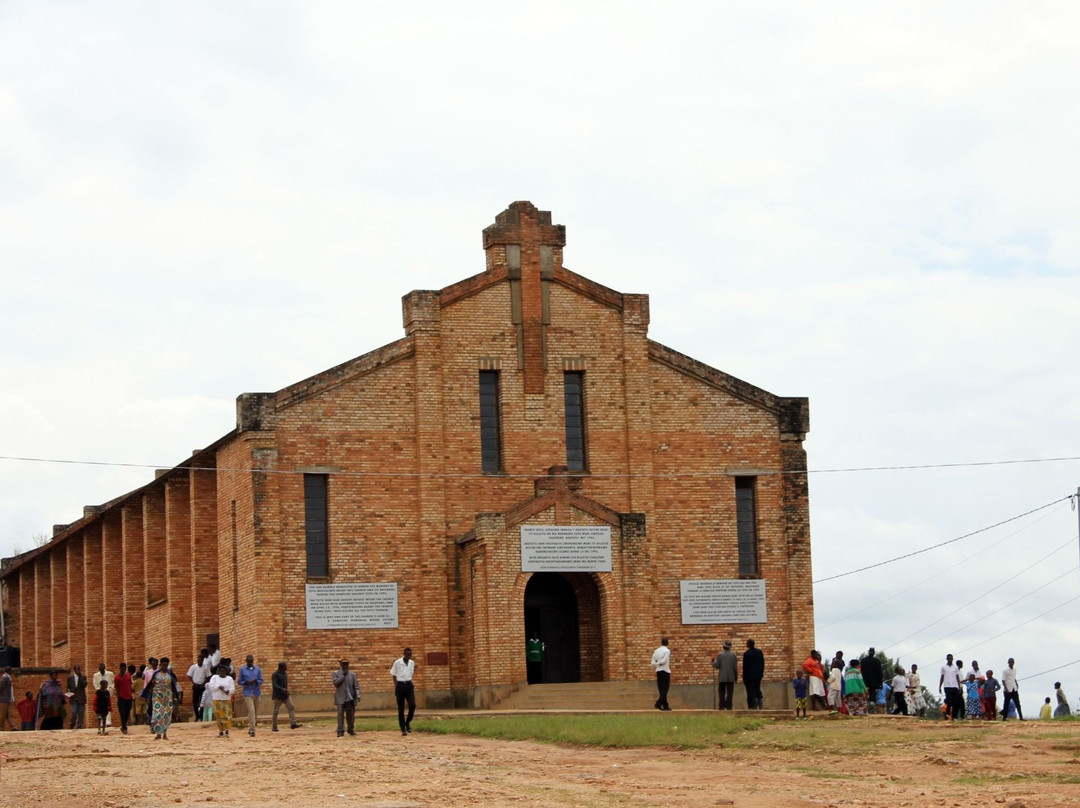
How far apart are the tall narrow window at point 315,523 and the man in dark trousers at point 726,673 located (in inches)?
329

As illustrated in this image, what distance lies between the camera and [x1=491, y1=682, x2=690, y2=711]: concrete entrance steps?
36.3m

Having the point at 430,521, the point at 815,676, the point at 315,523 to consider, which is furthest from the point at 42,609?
the point at 815,676

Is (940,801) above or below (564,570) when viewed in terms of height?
below

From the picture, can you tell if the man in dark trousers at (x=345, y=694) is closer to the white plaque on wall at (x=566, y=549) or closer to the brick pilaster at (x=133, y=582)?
the white plaque on wall at (x=566, y=549)

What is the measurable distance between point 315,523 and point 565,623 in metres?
5.94

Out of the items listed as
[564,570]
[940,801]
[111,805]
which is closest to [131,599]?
[564,570]

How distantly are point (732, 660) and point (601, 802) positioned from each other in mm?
14994

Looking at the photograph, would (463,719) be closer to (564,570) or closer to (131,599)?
(564,570)

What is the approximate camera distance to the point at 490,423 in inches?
1545

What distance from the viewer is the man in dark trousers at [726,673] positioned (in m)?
35.9

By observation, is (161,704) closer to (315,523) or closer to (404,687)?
(404,687)

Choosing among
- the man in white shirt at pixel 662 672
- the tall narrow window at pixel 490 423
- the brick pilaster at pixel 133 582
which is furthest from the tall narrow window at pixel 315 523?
the brick pilaster at pixel 133 582

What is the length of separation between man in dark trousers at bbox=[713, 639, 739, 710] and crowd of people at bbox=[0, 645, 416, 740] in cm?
641

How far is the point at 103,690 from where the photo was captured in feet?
114
